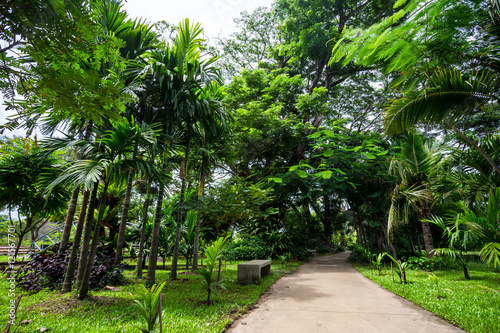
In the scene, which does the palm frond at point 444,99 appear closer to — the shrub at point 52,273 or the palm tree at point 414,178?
the palm tree at point 414,178

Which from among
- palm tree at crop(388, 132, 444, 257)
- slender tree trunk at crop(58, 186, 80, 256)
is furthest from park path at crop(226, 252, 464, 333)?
slender tree trunk at crop(58, 186, 80, 256)

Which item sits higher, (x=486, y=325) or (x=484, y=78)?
(x=484, y=78)

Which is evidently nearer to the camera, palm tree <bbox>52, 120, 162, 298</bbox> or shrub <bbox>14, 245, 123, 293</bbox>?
palm tree <bbox>52, 120, 162, 298</bbox>

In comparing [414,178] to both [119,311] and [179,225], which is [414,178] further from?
[119,311]

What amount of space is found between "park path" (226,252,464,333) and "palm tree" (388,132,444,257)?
397cm

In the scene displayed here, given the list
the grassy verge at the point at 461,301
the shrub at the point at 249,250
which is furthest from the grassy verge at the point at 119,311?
the shrub at the point at 249,250

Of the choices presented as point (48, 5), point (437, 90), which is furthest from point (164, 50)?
point (437, 90)

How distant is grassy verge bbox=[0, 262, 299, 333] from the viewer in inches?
128

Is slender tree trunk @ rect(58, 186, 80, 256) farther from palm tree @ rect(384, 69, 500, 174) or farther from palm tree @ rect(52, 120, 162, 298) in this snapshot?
palm tree @ rect(384, 69, 500, 174)

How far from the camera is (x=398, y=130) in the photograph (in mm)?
3840

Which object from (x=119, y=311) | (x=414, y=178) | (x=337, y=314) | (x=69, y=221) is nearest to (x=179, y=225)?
(x=69, y=221)

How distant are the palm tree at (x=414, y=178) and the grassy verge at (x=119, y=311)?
20.5ft

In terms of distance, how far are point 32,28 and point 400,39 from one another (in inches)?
150

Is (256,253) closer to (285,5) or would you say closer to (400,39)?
(400,39)
